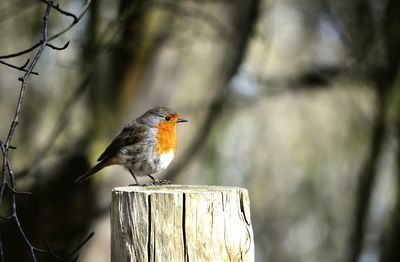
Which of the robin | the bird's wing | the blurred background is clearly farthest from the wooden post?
the blurred background

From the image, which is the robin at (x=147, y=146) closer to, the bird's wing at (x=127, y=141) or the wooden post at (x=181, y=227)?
the bird's wing at (x=127, y=141)

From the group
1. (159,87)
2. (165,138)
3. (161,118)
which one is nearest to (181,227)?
(165,138)

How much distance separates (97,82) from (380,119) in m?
3.55

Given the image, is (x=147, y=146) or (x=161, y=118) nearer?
(x=147, y=146)

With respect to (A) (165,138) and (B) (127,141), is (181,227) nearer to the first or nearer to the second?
(A) (165,138)

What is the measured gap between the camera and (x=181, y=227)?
113 inches

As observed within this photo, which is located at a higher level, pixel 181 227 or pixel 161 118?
pixel 161 118

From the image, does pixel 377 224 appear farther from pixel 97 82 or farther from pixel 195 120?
pixel 97 82

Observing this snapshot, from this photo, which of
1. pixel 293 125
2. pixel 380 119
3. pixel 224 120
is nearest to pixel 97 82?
pixel 224 120

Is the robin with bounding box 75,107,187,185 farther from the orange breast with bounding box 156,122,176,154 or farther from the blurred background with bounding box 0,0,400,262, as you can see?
the blurred background with bounding box 0,0,400,262

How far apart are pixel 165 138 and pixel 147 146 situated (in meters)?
0.16

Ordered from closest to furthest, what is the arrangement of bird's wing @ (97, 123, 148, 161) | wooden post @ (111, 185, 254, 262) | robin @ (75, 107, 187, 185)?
wooden post @ (111, 185, 254, 262)
robin @ (75, 107, 187, 185)
bird's wing @ (97, 123, 148, 161)

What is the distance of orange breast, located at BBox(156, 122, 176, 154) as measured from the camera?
209 inches

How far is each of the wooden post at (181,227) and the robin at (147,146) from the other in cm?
228
